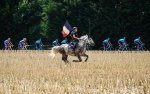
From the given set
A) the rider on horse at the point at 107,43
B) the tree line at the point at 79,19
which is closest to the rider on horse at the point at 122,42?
the rider on horse at the point at 107,43

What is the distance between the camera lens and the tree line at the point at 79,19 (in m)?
43.3

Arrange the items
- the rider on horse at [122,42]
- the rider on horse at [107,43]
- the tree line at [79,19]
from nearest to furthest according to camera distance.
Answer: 1. the rider on horse at [122,42]
2. the rider on horse at [107,43]
3. the tree line at [79,19]

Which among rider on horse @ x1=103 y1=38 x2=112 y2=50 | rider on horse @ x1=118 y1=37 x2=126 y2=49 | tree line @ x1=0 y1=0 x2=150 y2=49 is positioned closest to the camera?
rider on horse @ x1=118 y1=37 x2=126 y2=49

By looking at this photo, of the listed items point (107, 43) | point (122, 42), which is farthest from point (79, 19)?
point (122, 42)

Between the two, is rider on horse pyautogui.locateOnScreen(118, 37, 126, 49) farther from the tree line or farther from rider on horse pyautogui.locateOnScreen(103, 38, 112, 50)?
the tree line

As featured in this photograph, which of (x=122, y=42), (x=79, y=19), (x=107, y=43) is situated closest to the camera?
(x=122, y=42)

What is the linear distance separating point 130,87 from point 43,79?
322 centimetres

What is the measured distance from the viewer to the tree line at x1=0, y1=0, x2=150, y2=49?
142 ft

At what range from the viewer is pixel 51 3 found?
47.4 metres

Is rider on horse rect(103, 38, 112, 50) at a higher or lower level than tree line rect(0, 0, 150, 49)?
lower

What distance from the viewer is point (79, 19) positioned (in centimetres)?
4525

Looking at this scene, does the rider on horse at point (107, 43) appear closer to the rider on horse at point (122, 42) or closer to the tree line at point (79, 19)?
the rider on horse at point (122, 42)

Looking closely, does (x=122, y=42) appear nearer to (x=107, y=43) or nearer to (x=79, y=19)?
(x=107, y=43)

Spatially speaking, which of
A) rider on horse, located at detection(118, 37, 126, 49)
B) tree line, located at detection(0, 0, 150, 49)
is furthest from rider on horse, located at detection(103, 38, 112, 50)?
tree line, located at detection(0, 0, 150, 49)
